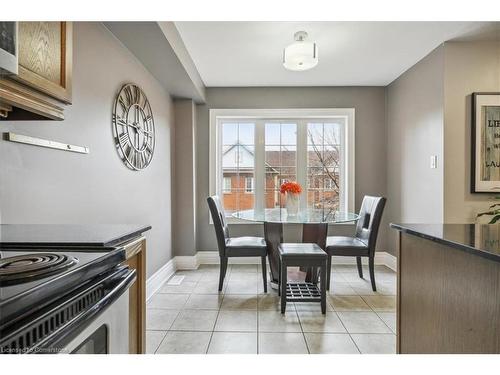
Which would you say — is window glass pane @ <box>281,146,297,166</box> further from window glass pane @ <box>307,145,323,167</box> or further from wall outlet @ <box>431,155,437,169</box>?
wall outlet @ <box>431,155,437,169</box>

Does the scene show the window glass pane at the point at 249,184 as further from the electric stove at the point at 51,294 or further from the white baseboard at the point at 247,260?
the electric stove at the point at 51,294

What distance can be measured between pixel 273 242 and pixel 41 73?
242cm

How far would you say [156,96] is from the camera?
3.04 m

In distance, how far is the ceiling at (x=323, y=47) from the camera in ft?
7.91

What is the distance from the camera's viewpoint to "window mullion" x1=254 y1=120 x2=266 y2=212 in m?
4.03

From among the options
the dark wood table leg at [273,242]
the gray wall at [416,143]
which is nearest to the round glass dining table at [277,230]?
the dark wood table leg at [273,242]

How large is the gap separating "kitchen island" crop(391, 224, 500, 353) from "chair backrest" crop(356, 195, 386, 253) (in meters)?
1.48

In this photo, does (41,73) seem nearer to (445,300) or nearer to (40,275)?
(40,275)

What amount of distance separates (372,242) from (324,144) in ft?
5.24

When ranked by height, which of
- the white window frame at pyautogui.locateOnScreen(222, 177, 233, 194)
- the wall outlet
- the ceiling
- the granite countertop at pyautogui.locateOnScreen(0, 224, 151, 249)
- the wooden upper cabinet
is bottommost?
the granite countertop at pyautogui.locateOnScreen(0, 224, 151, 249)

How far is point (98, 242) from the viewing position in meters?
1.00

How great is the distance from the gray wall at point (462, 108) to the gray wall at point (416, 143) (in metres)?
0.07

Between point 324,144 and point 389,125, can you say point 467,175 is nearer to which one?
point 389,125

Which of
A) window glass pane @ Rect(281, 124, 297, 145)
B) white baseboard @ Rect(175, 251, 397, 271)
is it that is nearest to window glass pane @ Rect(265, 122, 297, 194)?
window glass pane @ Rect(281, 124, 297, 145)
